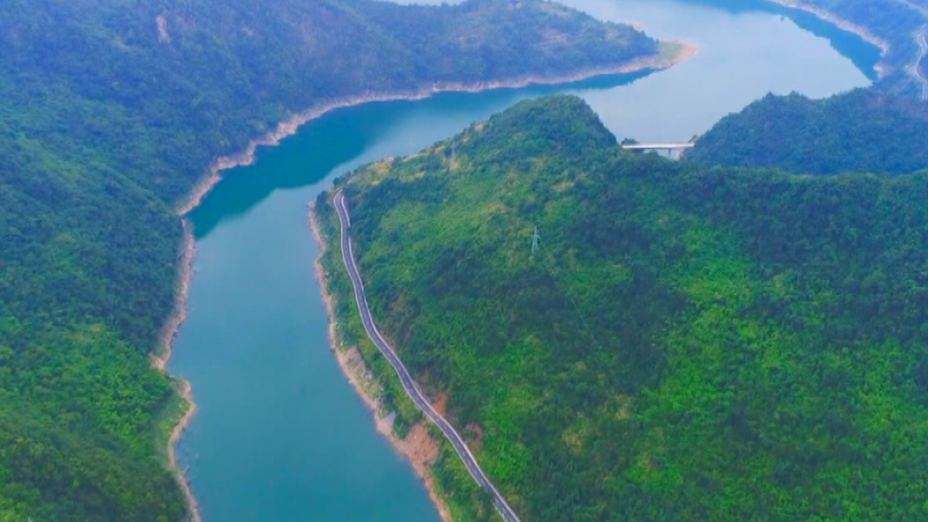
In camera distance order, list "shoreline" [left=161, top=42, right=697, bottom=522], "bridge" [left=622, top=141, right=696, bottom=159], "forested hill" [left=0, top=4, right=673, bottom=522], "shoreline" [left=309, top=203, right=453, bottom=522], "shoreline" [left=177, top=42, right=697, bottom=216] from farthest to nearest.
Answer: "bridge" [left=622, top=141, right=696, bottom=159], "shoreline" [left=177, top=42, right=697, bottom=216], "shoreline" [left=161, top=42, right=697, bottom=522], "shoreline" [left=309, top=203, right=453, bottom=522], "forested hill" [left=0, top=4, right=673, bottom=522]

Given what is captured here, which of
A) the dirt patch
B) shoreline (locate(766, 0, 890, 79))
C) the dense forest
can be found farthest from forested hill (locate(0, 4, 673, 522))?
the dense forest

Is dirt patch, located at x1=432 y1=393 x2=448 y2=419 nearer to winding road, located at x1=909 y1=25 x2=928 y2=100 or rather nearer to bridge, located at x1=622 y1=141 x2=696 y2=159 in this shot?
bridge, located at x1=622 y1=141 x2=696 y2=159

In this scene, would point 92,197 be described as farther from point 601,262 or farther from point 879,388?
point 879,388

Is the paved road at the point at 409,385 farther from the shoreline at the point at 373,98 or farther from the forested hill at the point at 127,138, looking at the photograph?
the shoreline at the point at 373,98

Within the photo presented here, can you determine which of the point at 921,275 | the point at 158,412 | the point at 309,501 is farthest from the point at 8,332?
the point at 921,275

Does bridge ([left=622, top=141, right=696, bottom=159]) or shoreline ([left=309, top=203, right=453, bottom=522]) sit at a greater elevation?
bridge ([left=622, top=141, right=696, bottom=159])

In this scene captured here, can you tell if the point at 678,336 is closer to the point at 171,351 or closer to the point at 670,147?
the point at 171,351
